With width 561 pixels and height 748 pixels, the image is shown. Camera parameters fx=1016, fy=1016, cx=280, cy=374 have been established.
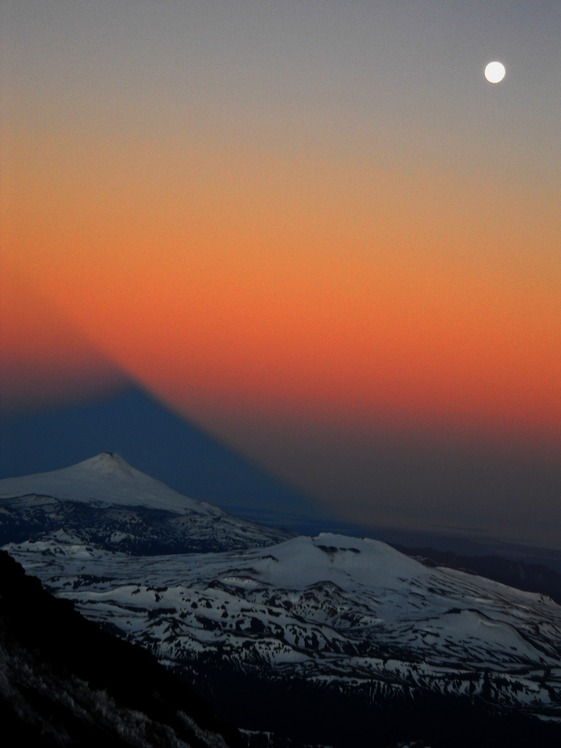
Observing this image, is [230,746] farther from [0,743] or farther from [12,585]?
[0,743]

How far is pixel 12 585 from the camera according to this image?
8419cm

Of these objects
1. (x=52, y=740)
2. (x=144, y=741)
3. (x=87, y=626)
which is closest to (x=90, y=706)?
(x=144, y=741)

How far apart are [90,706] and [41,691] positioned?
710 cm

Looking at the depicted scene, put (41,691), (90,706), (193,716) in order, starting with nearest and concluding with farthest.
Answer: (41,691) < (90,706) < (193,716)

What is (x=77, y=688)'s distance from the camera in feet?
236

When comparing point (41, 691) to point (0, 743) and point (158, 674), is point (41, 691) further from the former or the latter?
point (158, 674)

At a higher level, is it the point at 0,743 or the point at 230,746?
the point at 0,743

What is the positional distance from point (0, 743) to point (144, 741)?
62.0ft

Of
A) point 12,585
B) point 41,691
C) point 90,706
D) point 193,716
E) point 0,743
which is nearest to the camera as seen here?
point 0,743

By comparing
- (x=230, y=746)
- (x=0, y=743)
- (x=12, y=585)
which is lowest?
(x=230, y=746)

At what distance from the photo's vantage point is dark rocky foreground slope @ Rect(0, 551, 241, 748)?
62.2 m

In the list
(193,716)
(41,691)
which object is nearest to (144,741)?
(41,691)

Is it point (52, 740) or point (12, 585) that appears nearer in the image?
point (52, 740)

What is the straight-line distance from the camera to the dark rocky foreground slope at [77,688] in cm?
6219
